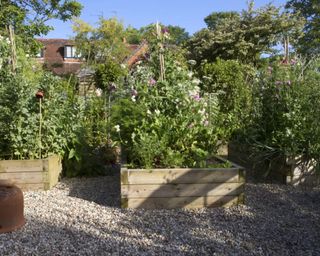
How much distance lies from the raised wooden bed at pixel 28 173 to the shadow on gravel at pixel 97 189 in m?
0.36

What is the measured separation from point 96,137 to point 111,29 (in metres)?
18.6

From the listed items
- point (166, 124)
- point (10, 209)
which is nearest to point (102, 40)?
point (166, 124)

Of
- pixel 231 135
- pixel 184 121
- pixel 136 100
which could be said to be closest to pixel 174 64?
pixel 136 100

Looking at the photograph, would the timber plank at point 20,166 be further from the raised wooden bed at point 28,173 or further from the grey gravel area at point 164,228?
the grey gravel area at point 164,228

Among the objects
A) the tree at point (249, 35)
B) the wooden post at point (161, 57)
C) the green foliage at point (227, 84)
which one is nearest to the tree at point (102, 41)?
the tree at point (249, 35)

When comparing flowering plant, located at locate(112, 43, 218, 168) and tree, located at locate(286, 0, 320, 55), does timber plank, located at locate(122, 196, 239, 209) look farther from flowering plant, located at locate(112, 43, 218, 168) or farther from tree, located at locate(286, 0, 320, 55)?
tree, located at locate(286, 0, 320, 55)

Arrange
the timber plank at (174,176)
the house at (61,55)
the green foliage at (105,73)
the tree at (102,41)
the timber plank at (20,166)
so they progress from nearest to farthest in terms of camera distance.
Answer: the timber plank at (174,176), the timber plank at (20,166), the green foliage at (105,73), the tree at (102,41), the house at (61,55)

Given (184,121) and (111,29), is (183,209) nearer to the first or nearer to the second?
(184,121)

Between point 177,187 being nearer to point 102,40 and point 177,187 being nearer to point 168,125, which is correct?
point 168,125

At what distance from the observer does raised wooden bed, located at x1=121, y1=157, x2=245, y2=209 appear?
4023 millimetres

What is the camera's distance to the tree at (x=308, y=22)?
1694cm

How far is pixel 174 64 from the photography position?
5.68 metres

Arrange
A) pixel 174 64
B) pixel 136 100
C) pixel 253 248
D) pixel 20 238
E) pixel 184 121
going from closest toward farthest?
pixel 253 248 → pixel 20 238 → pixel 184 121 → pixel 136 100 → pixel 174 64

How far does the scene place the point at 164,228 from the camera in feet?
11.4
